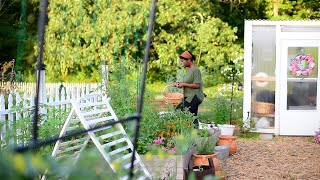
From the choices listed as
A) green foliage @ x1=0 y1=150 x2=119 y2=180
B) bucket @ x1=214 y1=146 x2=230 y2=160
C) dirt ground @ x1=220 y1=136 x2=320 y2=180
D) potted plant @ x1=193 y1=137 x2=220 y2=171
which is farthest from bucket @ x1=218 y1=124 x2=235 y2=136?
green foliage @ x1=0 y1=150 x2=119 y2=180

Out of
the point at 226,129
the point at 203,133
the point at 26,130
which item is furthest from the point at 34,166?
the point at 226,129

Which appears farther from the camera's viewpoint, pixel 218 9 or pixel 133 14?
pixel 218 9

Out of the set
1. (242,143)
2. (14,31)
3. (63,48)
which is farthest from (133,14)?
(242,143)

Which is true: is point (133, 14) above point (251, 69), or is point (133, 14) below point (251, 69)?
above

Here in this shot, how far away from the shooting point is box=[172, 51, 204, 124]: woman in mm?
7129

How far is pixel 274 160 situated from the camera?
6965 mm

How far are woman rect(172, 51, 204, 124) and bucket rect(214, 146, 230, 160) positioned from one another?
0.48 meters

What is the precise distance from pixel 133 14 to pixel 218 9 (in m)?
3.02

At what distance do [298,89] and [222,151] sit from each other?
2798 millimetres

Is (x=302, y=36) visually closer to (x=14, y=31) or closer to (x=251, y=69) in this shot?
(x=251, y=69)

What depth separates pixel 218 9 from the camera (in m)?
17.6

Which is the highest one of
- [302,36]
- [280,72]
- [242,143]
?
[302,36]

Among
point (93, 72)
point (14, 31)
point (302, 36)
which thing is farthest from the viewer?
point (93, 72)

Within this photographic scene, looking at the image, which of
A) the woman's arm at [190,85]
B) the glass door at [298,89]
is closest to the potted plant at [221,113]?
the glass door at [298,89]
